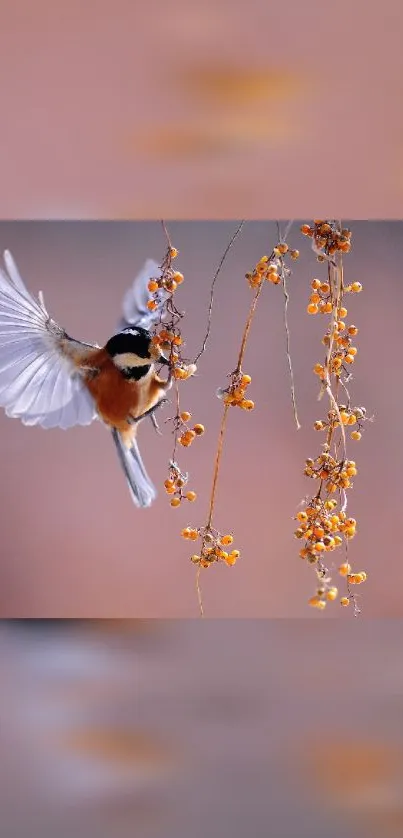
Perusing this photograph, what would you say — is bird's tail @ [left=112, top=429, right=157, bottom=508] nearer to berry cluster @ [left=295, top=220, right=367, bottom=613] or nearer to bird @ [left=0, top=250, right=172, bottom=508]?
bird @ [left=0, top=250, right=172, bottom=508]

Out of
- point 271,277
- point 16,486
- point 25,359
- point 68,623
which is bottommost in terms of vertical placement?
point 68,623

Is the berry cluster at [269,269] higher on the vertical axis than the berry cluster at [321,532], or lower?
higher

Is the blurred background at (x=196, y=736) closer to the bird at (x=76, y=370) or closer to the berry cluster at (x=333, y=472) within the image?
the berry cluster at (x=333, y=472)

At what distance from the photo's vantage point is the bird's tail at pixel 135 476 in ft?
4.57

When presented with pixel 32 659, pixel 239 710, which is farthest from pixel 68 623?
pixel 239 710

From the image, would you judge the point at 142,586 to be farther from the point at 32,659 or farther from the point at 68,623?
the point at 32,659

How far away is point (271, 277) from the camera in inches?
32.1

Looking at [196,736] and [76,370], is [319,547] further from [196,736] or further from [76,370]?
[76,370]

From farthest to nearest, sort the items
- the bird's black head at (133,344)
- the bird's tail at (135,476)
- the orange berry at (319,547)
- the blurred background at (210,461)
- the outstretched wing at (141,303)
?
the blurred background at (210,461)
the bird's tail at (135,476)
the outstretched wing at (141,303)
the bird's black head at (133,344)
the orange berry at (319,547)
